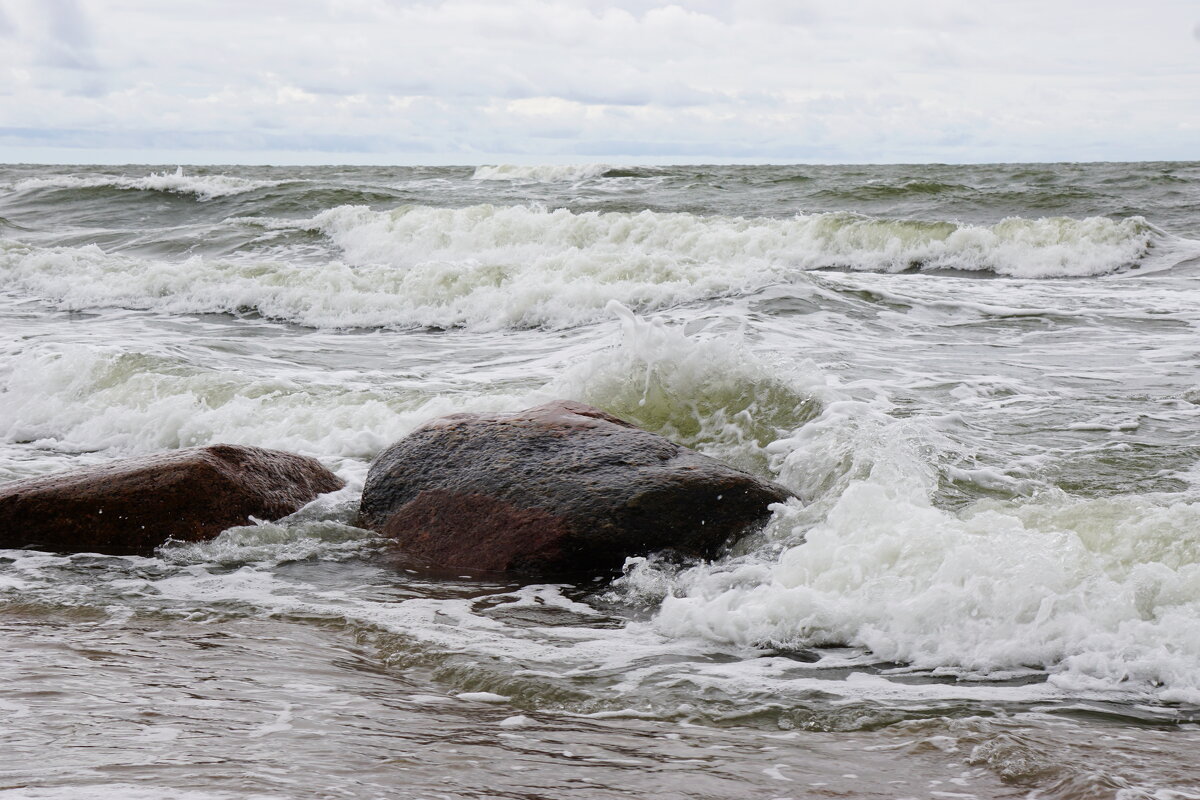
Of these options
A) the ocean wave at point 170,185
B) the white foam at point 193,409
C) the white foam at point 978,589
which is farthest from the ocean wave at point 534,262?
the white foam at point 978,589

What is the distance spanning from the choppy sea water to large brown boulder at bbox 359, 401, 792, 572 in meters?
0.19

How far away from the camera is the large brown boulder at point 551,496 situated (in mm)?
5023

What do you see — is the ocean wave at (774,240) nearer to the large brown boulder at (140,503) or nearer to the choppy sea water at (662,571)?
the choppy sea water at (662,571)

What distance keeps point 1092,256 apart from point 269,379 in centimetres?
1154

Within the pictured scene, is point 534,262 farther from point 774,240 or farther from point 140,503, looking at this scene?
point 140,503

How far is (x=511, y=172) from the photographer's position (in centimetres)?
3122

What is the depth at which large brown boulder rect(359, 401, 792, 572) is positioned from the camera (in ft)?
16.5

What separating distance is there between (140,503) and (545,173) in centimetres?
2533

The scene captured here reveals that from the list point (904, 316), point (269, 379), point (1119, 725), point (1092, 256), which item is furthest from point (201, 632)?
point (1092, 256)

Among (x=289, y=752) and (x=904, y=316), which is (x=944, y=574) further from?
(x=904, y=316)

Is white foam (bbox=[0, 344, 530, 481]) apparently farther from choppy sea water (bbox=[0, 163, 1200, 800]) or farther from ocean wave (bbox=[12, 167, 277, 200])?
ocean wave (bbox=[12, 167, 277, 200])

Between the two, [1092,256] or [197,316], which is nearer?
[197,316]

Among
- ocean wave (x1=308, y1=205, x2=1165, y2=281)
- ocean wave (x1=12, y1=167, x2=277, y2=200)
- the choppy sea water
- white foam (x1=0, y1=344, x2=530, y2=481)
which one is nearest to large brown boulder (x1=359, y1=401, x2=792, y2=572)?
the choppy sea water

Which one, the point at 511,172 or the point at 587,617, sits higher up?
the point at 511,172
